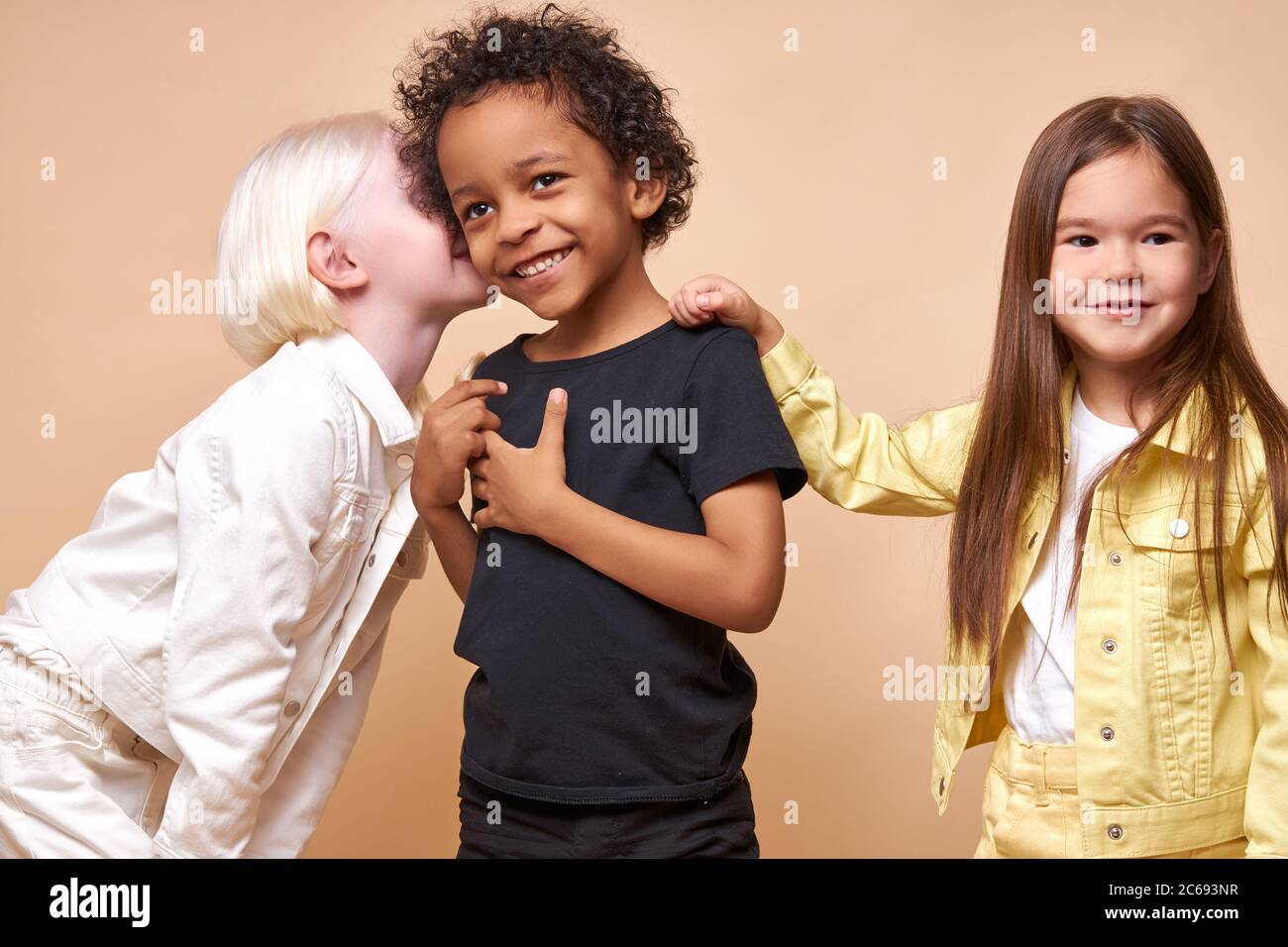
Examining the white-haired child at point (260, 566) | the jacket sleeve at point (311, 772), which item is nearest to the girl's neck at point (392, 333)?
the white-haired child at point (260, 566)

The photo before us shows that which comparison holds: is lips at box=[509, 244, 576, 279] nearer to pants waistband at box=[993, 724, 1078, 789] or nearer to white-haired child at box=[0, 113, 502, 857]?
white-haired child at box=[0, 113, 502, 857]

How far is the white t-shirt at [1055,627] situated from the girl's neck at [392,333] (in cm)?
83

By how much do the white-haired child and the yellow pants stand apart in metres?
0.76

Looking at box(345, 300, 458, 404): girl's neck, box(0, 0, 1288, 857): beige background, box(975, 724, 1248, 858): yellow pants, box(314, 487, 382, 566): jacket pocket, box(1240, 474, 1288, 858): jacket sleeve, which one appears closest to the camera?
box(1240, 474, 1288, 858): jacket sleeve

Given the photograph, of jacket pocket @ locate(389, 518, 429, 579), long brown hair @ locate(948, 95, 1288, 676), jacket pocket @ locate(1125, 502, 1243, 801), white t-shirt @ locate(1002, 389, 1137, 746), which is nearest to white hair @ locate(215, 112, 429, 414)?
jacket pocket @ locate(389, 518, 429, 579)

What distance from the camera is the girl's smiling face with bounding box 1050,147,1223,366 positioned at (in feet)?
5.29

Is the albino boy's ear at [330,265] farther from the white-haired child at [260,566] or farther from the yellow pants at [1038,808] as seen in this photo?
the yellow pants at [1038,808]

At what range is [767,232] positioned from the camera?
2734mm

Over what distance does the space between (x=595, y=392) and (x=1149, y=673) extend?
2.31 ft

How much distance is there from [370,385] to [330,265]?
7.1 inches

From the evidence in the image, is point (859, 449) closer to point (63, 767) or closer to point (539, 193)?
point (539, 193)

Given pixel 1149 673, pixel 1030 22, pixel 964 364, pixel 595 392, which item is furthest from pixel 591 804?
pixel 1030 22

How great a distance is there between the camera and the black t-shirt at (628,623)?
154cm

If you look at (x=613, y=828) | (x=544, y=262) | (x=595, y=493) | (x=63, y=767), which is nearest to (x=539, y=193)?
(x=544, y=262)
